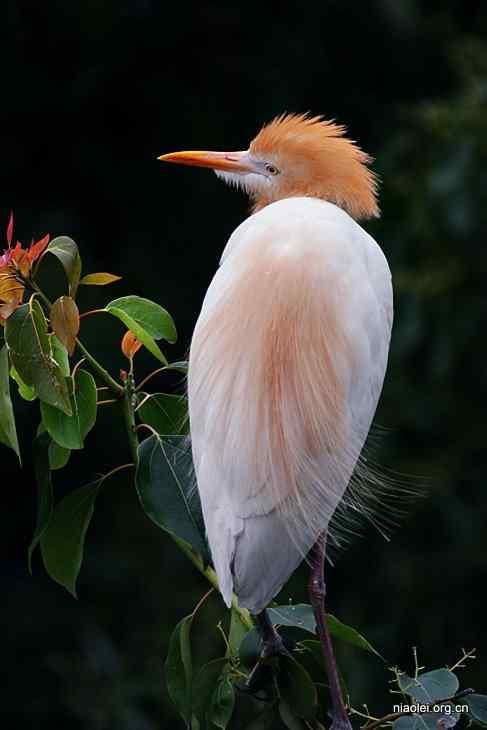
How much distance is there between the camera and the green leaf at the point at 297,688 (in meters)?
2.12

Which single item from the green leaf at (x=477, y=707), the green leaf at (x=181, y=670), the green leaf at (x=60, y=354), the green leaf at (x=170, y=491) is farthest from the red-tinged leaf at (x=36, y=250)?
the green leaf at (x=477, y=707)

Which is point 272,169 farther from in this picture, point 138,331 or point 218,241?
point 218,241

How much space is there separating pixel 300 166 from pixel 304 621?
805 mm

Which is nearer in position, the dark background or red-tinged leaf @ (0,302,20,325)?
red-tinged leaf @ (0,302,20,325)

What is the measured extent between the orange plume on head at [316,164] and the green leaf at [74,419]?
2.38 ft

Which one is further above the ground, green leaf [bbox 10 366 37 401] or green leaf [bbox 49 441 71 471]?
green leaf [bbox 10 366 37 401]

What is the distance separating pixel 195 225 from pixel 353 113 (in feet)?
3.11

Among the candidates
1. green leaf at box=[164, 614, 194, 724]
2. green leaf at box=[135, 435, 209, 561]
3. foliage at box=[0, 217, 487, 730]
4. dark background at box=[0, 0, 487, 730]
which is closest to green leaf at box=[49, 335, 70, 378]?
foliage at box=[0, 217, 487, 730]

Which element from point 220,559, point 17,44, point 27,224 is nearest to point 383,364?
point 220,559

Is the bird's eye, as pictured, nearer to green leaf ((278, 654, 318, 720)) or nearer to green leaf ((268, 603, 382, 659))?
green leaf ((268, 603, 382, 659))

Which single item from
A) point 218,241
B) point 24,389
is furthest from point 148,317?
point 218,241

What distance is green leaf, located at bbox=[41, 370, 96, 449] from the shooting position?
6.64 ft

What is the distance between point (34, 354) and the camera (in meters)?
1.97

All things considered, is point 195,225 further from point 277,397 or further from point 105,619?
point 277,397
